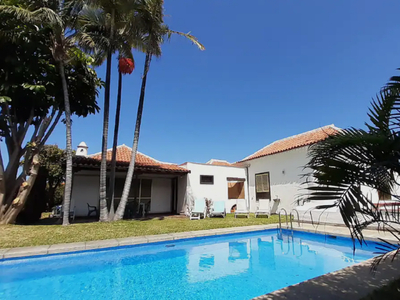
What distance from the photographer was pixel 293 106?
1753cm

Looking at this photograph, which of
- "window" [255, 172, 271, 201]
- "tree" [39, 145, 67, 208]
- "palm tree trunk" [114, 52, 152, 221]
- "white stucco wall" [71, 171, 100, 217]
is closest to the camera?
"palm tree trunk" [114, 52, 152, 221]

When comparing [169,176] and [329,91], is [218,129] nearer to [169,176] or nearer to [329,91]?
[169,176]

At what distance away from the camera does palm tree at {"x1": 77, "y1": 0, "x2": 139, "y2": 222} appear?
1148 centimetres

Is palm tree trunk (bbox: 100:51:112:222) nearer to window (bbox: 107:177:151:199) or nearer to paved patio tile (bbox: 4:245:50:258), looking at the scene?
paved patio tile (bbox: 4:245:50:258)

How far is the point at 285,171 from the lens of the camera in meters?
17.5

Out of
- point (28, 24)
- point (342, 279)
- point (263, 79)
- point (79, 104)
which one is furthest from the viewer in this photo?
point (263, 79)

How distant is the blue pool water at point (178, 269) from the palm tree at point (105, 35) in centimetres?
510

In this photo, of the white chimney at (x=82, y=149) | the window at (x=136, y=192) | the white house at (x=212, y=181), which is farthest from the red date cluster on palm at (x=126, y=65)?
the white chimney at (x=82, y=149)

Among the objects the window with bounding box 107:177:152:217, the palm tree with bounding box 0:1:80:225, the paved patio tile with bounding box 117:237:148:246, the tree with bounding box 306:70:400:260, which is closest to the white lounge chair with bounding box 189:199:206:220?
the window with bounding box 107:177:152:217

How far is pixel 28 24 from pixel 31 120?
4941 mm

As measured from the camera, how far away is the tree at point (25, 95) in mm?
10406

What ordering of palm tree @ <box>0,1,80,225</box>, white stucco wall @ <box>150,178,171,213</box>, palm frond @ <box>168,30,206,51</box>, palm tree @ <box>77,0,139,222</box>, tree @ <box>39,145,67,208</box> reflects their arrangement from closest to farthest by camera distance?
palm tree @ <box>0,1,80,225</box>, palm tree @ <box>77,0,139,222</box>, palm frond @ <box>168,30,206,51</box>, tree @ <box>39,145,67,208</box>, white stucco wall @ <box>150,178,171,213</box>

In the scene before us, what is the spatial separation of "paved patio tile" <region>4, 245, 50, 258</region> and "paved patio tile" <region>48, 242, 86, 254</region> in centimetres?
20

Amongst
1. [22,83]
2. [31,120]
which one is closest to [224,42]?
[22,83]
